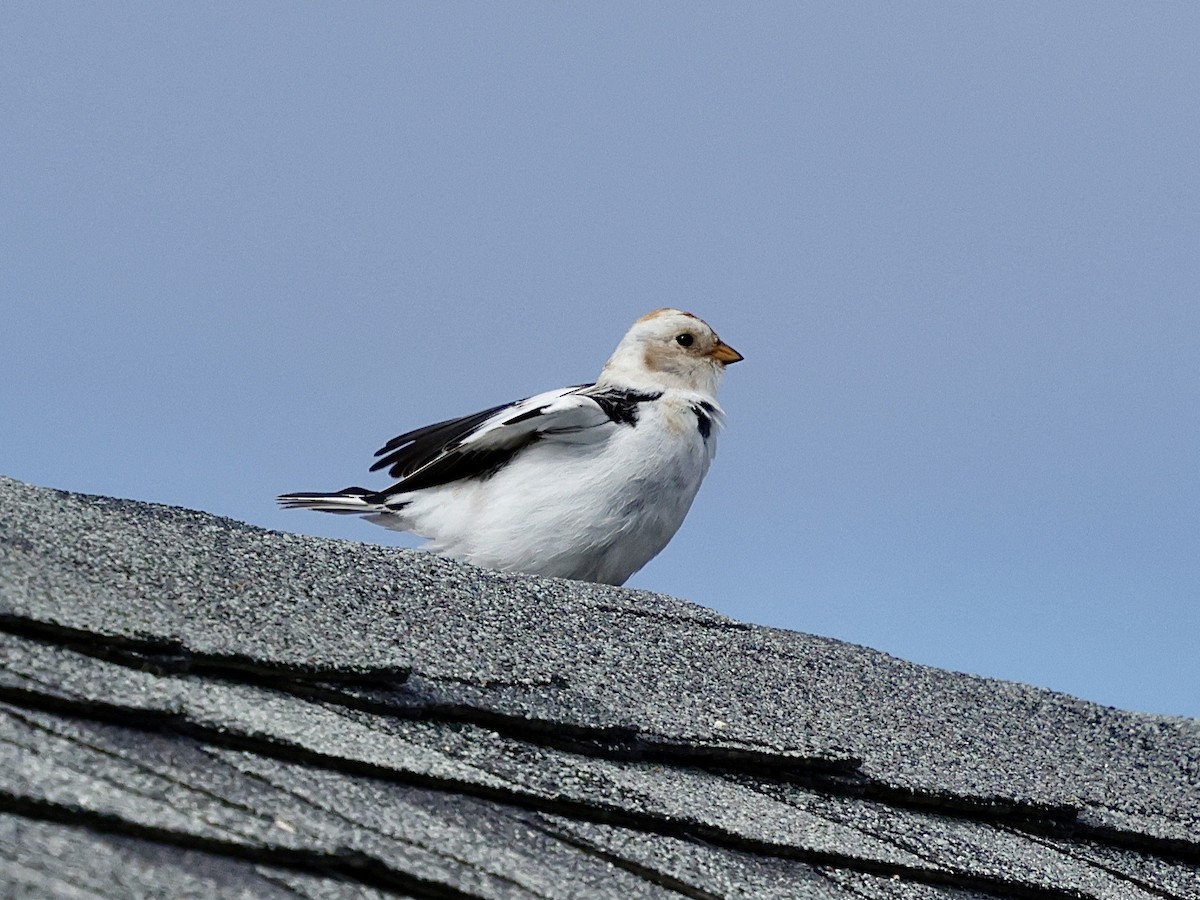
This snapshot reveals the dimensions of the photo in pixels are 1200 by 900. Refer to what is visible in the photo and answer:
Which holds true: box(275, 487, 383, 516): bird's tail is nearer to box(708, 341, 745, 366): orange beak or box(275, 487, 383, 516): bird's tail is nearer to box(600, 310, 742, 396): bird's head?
box(600, 310, 742, 396): bird's head

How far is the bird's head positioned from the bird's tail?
0.91 metres

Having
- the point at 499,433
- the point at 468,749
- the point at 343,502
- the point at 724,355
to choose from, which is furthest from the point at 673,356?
the point at 468,749

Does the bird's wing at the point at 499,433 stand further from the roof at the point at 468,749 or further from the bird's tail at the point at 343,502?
the roof at the point at 468,749

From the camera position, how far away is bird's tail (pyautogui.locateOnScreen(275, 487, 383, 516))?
5.49 metres

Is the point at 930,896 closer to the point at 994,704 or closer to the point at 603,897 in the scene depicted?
the point at 603,897

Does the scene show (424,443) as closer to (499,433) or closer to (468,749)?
(499,433)

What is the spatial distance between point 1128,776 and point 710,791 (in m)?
1.77

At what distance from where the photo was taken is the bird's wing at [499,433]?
5.02 meters

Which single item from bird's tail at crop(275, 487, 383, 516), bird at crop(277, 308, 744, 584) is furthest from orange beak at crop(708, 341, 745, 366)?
bird's tail at crop(275, 487, 383, 516)

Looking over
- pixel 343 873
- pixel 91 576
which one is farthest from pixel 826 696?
pixel 343 873

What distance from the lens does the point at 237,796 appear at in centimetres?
220

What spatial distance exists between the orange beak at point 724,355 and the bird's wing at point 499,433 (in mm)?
450

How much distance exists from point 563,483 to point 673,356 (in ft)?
2.81

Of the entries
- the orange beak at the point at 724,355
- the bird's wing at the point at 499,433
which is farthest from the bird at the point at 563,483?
the orange beak at the point at 724,355
